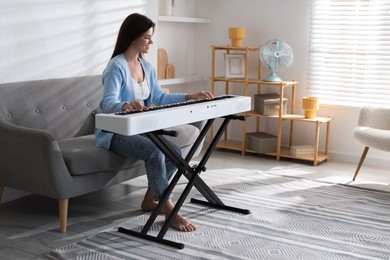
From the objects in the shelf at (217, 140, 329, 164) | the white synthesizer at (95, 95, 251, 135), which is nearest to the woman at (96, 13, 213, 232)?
the white synthesizer at (95, 95, 251, 135)

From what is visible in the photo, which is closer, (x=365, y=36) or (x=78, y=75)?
(x=78, y=75)

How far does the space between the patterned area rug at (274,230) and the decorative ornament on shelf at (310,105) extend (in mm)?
1018

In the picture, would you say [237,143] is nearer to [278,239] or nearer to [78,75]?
[78,75]

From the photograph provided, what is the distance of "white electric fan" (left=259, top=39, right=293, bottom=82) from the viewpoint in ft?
17.6

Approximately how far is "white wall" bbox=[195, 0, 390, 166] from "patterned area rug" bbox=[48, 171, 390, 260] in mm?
1101

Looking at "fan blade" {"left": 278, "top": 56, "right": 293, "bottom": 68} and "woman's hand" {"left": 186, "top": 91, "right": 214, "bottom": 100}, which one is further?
"fan blade" {"left": 278, "top": 56, "right": 293, "bottom": 68}

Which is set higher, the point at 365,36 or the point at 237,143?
the point at 365,36

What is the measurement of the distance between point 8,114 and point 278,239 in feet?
5.92

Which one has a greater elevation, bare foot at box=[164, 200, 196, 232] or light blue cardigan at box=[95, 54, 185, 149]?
light blue cardigan at box=[95, 54, 185, 149]

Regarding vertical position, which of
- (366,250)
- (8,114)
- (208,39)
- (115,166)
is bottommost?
(366,250)

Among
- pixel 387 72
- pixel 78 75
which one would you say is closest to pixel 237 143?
pixel 387 72

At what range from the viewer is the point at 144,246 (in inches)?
125

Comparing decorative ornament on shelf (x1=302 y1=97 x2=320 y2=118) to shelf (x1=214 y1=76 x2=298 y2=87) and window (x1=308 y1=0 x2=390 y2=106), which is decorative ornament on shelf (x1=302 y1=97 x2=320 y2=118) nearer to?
shelf (x1=214 y1=76 x2=298 y2=87)

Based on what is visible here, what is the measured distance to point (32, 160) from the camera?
3.34m
